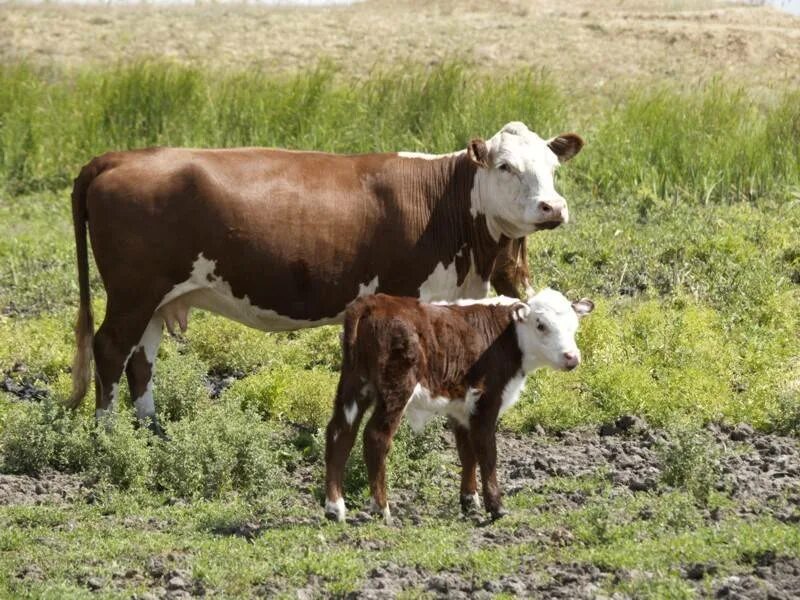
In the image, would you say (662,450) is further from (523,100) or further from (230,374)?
(523,100)

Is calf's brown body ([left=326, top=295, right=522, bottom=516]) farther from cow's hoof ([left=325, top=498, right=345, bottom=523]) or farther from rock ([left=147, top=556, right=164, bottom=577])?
rock ([left=147, top=556, right=164, bottom=577])

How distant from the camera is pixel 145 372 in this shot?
35.0 feet

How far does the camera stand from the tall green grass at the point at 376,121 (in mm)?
16844

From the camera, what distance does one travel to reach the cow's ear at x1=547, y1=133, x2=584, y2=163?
10875 millimetres

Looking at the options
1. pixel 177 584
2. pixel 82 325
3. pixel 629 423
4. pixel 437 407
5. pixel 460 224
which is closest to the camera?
pixel 177 584

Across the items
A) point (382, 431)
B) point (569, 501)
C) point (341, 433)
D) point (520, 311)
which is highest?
point (520, 311)

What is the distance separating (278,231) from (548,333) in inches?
88.0

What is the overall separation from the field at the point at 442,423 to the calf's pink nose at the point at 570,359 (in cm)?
78

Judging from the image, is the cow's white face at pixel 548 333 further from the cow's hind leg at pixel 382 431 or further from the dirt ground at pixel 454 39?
the dirt ground at pixel 454 39

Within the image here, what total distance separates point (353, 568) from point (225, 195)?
11.2ft

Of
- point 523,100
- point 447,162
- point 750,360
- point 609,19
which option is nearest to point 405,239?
point 447,162

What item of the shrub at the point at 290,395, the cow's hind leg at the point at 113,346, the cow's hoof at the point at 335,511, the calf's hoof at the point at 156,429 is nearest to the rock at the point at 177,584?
the cow's hoof at the point at 335,511

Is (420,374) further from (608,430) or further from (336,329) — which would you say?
(336,329)

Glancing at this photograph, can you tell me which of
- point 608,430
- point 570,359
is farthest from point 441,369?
point 608,430
